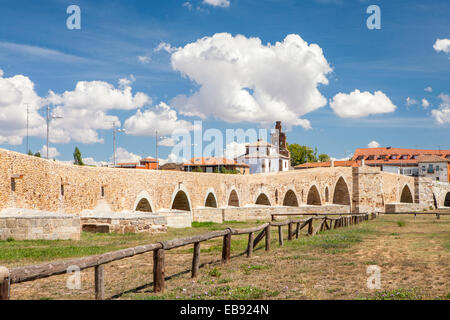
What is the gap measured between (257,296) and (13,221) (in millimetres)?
8620

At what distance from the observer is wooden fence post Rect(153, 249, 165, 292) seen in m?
6.00

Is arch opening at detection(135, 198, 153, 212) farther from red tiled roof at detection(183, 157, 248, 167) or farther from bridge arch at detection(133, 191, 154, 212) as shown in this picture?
red tiled roof at detection(183, 157, 248, 167)

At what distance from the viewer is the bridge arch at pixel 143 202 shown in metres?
21.0

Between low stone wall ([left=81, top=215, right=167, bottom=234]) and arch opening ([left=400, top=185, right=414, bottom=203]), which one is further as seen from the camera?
arch opening ([left=400, top=185, right=414, bottom=203])

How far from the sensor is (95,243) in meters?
12.1

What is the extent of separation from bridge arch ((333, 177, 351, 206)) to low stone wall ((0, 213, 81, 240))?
35010 millimetres

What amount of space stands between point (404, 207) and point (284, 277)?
4877cm

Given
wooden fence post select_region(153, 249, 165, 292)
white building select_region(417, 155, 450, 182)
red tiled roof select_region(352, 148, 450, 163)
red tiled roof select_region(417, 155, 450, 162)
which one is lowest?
wooden fence post select_region(153, 249, 165, 292)

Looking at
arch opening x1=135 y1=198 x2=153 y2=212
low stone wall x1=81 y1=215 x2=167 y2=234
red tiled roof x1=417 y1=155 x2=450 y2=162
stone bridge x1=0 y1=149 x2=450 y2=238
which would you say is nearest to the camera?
stone bridge x1=0 y1=149 x2=450 y2=238

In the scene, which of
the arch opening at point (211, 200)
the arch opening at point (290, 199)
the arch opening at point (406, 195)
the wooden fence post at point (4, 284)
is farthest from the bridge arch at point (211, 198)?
the arch opening at point (406, 195)

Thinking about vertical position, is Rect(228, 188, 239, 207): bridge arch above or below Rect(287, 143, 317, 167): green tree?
below
